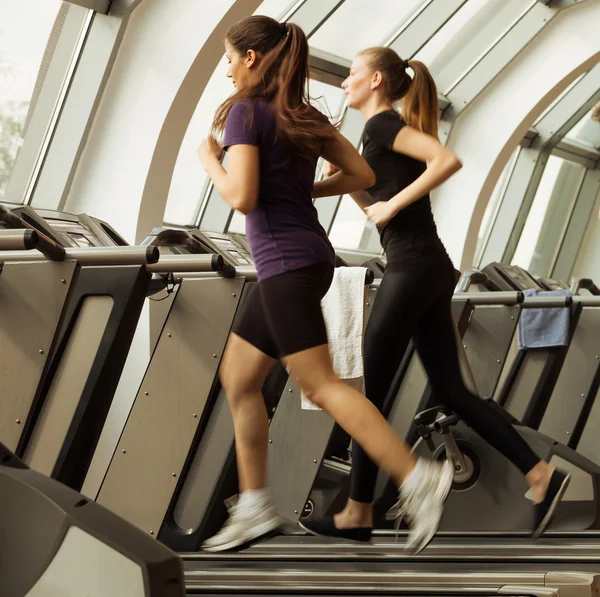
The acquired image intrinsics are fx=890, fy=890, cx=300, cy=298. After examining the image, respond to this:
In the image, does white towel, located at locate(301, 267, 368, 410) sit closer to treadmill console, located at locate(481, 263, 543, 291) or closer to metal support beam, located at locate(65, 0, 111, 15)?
treadmill console, located at locate(481, 263, 543, 291)

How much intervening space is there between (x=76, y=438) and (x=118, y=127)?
113 inches

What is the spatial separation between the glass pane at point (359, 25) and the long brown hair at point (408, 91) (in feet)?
12.8

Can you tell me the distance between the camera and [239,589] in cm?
210

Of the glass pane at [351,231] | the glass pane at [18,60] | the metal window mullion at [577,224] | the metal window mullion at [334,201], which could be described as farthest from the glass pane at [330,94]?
the metal window mullion at [577,224]

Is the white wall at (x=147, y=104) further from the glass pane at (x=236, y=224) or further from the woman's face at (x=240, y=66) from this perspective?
the woman's face at (x=240, y=66)

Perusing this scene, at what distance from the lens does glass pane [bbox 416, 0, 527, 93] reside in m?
7.59

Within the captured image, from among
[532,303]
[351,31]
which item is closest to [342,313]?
[532,303]

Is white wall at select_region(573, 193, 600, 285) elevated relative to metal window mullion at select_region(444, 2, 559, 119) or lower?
lower

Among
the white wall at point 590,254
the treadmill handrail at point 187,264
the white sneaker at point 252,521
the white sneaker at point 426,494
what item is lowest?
the white sneaker at point 252,521

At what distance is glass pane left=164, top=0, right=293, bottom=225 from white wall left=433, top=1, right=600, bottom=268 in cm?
277

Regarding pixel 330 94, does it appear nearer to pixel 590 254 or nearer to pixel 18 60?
pixel 18 60

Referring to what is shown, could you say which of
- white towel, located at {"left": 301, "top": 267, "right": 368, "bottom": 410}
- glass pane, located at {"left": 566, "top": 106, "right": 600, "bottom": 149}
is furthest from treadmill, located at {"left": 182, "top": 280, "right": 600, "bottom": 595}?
glass pane, located at {"left": 566, "top": 106, "right": 600, "bottom": 149}

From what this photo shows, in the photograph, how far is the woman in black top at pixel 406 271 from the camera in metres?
2.29

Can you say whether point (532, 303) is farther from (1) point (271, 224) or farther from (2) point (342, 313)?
(1) point (271, 224)
